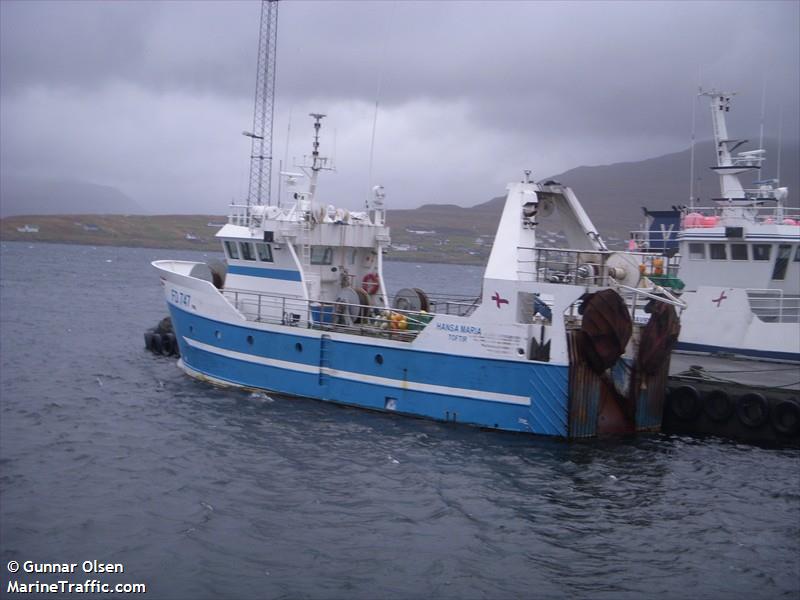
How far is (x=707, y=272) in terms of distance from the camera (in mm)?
24891

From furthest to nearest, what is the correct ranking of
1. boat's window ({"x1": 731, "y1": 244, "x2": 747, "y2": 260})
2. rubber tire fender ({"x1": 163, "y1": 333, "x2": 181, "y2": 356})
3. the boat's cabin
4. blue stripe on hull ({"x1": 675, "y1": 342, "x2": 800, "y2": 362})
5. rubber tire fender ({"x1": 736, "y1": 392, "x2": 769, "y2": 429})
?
rubber tire fender ({"x1": 163, "y1": 333, "x2": 181, "y2": 356}), boat's window ({"x1": 731, "y1": 244, "x2": 747, "y2": 260}), the boat's cabin, blue stripe on hull ({"x1": 675, "y1": 342, "x2": 800, "y2": 362}), rubber tire fender ({"x1": 736, "y1": 392, "x2": 769, "y2": 429})

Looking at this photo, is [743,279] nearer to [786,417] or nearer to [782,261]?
[782,261]

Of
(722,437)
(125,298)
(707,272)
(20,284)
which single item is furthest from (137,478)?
(20,284)

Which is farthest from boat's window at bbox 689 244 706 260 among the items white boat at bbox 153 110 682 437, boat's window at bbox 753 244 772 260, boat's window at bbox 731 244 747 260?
white boat at bbox 153 110 682 437

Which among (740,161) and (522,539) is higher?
(740,161)

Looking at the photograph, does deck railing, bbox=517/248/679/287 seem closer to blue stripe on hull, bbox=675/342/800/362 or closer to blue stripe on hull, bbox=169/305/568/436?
blue stripe on hull, bbox=169/305/568/436

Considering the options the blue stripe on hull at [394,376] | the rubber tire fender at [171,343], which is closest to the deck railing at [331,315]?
the blue stripe on hull at [394,376]

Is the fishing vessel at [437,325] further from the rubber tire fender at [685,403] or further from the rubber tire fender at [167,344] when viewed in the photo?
the rubber tire fender at [167,344]

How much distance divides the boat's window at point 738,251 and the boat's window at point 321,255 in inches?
458

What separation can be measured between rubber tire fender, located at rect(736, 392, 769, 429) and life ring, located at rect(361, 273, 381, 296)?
9.45 m

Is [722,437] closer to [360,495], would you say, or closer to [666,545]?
[666,545]

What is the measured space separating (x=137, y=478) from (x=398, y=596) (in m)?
6.27

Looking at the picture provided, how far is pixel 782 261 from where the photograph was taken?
23812 mm

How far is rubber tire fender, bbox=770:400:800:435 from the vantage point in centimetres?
1736
